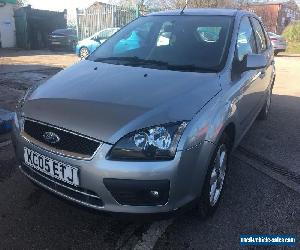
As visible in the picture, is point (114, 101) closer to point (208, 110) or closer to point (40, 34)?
point (208, 110)

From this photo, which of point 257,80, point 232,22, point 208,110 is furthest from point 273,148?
point 208,110

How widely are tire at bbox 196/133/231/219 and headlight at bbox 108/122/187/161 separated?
487 mm

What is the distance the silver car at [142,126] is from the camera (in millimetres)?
2391

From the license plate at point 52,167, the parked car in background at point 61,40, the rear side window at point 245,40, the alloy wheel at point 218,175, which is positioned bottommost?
the parked car in background at point 61,40

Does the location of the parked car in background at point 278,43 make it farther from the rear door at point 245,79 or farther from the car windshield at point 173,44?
the car windshield at point 173,44

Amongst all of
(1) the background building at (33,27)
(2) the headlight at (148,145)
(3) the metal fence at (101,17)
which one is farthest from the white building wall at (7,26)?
(2) the headlight at (148,145)

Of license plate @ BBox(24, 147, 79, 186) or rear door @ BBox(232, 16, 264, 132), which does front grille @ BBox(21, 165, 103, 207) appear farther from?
rear door @ BBox(232, 16, 264, 132)

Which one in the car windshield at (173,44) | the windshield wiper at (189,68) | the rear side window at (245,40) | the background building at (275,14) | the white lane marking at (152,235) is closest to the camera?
the white lane marking at (152,235)

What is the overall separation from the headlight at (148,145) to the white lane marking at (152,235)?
0.74 meters

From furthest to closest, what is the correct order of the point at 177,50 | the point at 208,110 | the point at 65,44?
the point at 65,44, the point at 177,50, the point at 208,110

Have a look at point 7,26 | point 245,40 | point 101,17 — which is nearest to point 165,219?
point 245,40

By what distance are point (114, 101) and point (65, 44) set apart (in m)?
18.4

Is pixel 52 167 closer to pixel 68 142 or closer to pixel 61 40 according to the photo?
pixel 68 142

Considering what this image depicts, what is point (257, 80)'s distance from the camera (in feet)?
14.3
